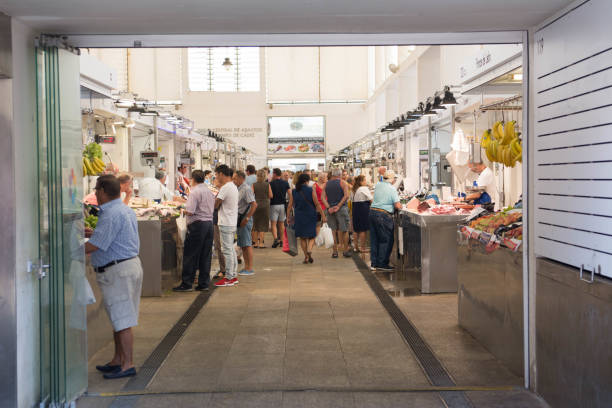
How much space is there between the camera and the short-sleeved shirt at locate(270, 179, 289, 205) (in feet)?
43.4

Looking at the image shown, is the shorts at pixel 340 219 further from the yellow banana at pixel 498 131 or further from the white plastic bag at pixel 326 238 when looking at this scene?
the yellow banana at pixel 498 131

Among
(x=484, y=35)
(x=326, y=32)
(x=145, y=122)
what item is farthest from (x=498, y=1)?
(x=145, y=122)

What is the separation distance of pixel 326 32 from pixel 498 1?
1165 mm

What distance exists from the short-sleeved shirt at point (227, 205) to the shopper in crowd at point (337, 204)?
3329 mm

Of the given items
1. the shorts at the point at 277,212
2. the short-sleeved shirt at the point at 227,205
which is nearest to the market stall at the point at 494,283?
the short-sleeved shirt at the point at 227,205

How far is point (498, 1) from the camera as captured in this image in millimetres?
3553

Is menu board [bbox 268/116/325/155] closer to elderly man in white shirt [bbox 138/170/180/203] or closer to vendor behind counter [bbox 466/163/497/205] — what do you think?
elderly man in white shirt [bbox 138/170/180/203]

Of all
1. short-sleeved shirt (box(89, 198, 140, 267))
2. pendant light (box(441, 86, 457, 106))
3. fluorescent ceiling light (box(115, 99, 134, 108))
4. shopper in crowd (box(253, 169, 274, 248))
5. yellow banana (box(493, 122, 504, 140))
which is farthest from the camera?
shopper in crowd (box(253, 169, 274, 248))

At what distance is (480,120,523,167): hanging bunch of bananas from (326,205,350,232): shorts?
4.95m

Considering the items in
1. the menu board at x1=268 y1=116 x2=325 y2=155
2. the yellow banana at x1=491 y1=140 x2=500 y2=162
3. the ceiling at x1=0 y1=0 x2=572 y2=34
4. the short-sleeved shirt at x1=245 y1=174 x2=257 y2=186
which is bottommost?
the short-sleeved shirt at x1=245 y1=174 x2=257 y2=186

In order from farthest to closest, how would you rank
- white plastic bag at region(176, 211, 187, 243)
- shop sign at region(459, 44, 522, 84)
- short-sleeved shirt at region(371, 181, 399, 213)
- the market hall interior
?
short-sleeved shirt at region(371, 181, 399, 213) < white plastic bag at region(176, 211, 187, 243) < shop sign at region(459, 44, 522, 84) < the market hall interior

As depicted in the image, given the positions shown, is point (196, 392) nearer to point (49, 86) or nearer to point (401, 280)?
point (49, 86)

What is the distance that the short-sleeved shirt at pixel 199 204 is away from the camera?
26.5 ft

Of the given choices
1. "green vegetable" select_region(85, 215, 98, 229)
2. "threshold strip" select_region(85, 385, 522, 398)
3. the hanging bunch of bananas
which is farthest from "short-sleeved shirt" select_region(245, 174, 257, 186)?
"threshold strip" select_region(85, 385, 522, 398)
